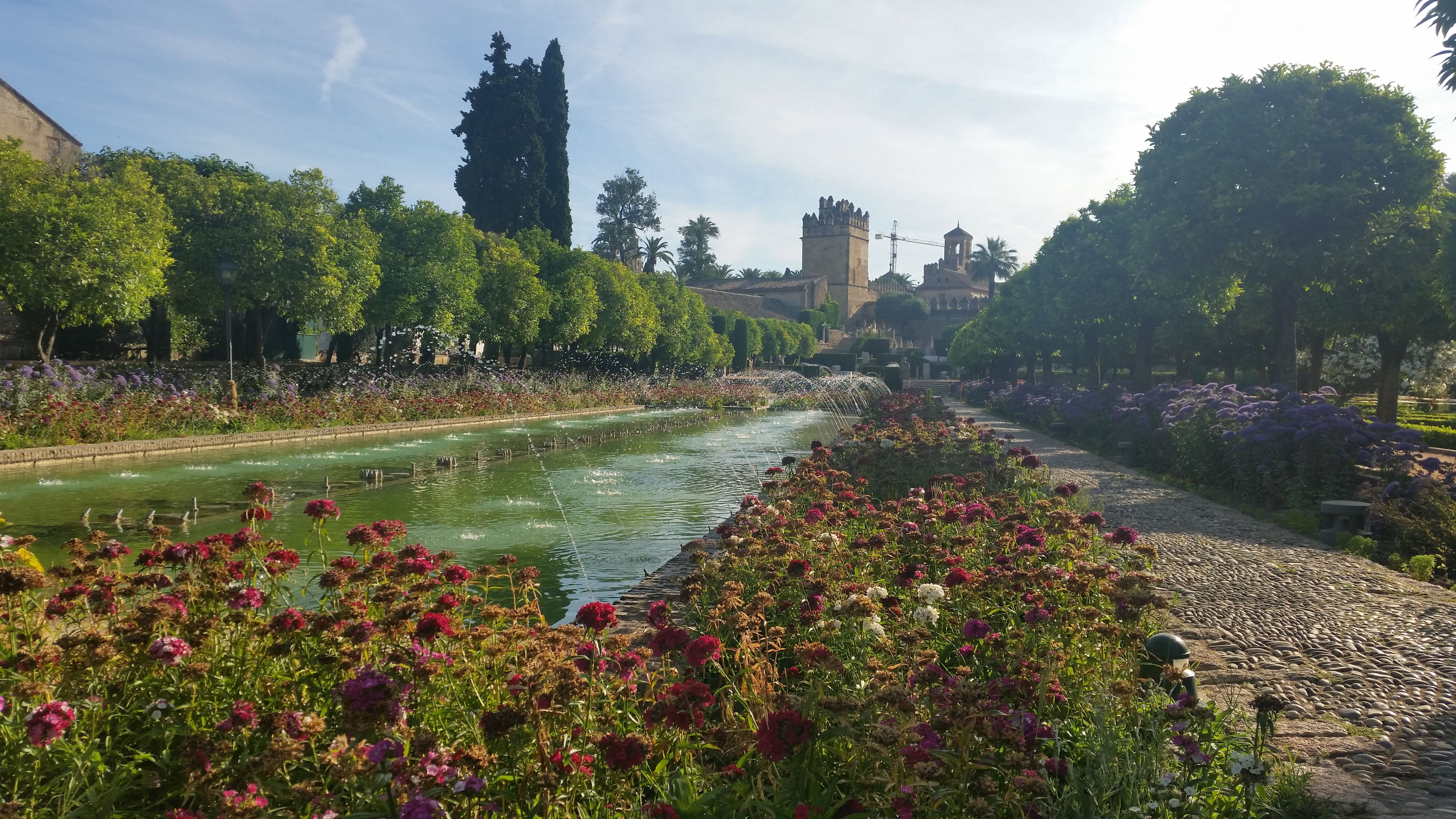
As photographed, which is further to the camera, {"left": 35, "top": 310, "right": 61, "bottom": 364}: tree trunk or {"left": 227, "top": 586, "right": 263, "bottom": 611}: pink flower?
{"left": 35, "top": 310, "right": 61, "bottom": 364}: tree trunk

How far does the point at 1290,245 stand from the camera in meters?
17.2

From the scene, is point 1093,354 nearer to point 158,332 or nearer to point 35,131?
point 158,332

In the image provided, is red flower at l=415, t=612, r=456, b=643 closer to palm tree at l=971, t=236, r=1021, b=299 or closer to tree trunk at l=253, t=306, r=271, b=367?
tree trunk at l=253, t=306, r=271, b=367

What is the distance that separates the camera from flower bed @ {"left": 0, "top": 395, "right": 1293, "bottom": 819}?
7.28ft

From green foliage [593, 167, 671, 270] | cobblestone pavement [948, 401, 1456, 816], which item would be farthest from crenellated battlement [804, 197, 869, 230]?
cobblestone pavement [948, 401, 1456, 816]

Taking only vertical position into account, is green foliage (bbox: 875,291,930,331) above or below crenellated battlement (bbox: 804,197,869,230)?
below

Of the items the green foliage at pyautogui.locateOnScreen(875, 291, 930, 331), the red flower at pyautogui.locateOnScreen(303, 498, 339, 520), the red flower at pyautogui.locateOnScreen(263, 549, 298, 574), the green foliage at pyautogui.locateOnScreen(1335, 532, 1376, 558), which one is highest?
the green foliage at pyautogui.locateOnScreen(875, 291, 930, 331)

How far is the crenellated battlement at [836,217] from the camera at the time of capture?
10681 cm

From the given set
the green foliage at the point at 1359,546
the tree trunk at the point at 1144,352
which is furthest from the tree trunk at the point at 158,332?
the tree trunk at the point at 1144,352

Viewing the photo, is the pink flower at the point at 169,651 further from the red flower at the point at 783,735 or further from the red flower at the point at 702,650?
the red flower at the point at 783,735

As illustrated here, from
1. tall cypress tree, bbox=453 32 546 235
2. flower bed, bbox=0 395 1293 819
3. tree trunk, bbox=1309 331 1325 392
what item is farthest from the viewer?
tall cypress tree, bbox=453 32 546 235

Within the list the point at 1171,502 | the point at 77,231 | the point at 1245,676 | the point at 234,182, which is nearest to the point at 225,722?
the point at 1245,676

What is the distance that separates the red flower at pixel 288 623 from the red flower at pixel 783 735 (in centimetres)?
149

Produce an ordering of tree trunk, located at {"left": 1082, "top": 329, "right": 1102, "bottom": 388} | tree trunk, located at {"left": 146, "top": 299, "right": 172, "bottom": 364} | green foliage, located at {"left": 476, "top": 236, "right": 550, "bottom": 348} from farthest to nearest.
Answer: tree trunk, located at {"left": 1082, "top": 329, "right": 1102, "bottom": 388}
green foliage, located at {"left": 476, "top": 236, "right": 550, "bottom": 348}
tree trunk, located at {"left": 146, "top": 299, "right": 172, "bottom": 364}
